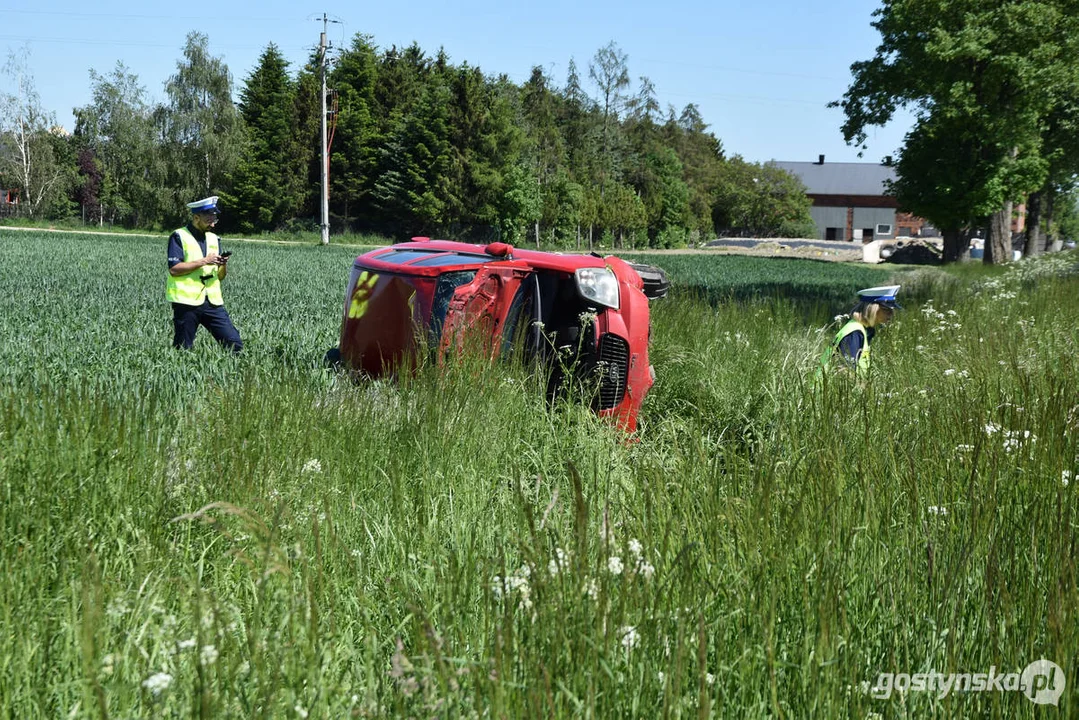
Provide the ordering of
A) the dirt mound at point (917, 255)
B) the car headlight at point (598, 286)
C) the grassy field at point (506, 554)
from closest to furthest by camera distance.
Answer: the grassy field at point (506, 554)
the car headlight at point (598, 286)
the dirt mound at point (917, 255)

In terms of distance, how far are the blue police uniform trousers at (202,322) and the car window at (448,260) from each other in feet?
9.06

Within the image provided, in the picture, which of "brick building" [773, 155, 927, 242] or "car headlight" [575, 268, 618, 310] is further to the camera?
"brick building" [773, 155, 927, 242]

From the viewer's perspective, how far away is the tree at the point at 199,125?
236 ft

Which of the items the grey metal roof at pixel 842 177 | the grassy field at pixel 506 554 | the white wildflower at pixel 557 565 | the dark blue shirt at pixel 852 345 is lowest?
the grassy field at pixel 506 554

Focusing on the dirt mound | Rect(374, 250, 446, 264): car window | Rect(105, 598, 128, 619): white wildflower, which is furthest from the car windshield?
the dirt mound

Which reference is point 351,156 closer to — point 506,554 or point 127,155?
point 127,155

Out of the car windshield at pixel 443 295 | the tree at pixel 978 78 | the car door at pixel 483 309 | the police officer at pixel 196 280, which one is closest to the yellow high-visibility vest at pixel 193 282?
the police officer at pixel 196 280

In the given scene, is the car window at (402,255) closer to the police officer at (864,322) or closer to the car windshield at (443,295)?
the car windshield at (443,295)

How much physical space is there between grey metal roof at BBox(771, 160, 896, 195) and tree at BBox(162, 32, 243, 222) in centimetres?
8357

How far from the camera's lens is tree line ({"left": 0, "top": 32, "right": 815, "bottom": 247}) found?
68.7 metres

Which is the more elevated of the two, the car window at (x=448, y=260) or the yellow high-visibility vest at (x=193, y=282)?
the car window at (x=448, y=260)

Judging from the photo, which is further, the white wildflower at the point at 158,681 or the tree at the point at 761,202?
the tree at the point at 761,202

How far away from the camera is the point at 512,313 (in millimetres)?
7117

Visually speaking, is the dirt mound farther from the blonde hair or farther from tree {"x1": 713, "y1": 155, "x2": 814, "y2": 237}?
the blonde hair
